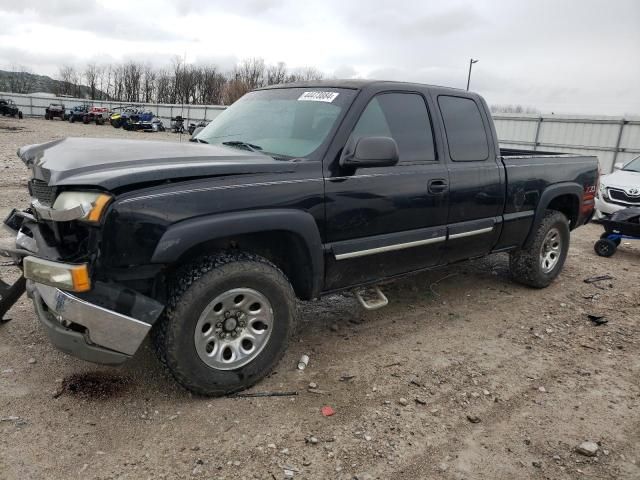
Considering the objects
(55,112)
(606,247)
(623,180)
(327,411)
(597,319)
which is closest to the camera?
(327,411)

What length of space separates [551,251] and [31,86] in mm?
103340

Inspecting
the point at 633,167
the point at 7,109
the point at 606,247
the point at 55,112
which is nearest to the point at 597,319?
the point at 606,247

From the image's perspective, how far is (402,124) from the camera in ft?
12.4

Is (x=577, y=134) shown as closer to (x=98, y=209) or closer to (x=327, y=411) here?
(x=327, y=411)

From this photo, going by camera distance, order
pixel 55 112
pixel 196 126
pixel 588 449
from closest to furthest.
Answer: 1. pixel 588 449
2. pixel 196 126
3. pixel 55 112

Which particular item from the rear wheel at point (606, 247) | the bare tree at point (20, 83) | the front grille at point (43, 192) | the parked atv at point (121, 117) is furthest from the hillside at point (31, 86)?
the front grille at point (43, 192)

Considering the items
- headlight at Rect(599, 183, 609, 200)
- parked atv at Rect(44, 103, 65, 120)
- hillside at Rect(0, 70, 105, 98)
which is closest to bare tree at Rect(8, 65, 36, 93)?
hillside at Rect(0, 70, 105, 98)

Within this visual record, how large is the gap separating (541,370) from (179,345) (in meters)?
2.58

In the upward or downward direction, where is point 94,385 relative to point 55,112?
downward

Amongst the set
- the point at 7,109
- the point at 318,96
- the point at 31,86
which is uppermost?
the point at 31,86

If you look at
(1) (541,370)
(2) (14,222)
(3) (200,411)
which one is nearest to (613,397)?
(1) (541,370)

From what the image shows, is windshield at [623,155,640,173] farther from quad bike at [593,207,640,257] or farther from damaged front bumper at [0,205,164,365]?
damaged front bumper at [0,205,164,365]

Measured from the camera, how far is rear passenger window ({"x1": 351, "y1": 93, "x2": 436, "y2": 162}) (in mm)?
3562

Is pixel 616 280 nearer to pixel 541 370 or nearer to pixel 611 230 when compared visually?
pixel 611 230
